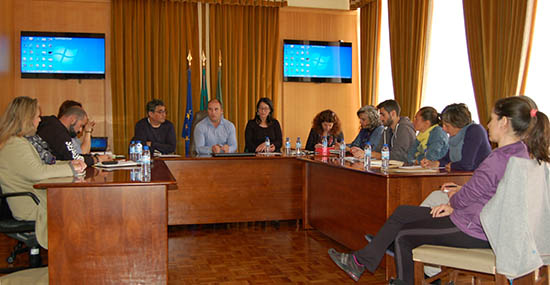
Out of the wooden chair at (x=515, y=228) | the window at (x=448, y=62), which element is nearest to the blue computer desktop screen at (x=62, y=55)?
the window at (x=448, y=62)

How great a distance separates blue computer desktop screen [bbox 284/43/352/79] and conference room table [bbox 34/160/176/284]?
15.9 feet

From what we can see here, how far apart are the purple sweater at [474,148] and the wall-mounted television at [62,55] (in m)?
5.14

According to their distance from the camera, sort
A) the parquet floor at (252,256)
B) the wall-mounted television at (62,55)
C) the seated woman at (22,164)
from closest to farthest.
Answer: the seated woman at (22,164) → the parquet floor at (252,256) → the wall-mounted television at (62,55)

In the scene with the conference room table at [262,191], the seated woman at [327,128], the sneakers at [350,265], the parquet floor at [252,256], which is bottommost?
the parquet floor at [252,256]

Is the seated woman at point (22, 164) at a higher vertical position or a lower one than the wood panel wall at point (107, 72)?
lower

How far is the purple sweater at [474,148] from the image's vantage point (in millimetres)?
3475

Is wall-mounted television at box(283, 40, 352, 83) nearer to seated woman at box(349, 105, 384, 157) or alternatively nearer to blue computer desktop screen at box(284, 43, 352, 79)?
blue computer desktop screen at box(284, 43, 352, 79)

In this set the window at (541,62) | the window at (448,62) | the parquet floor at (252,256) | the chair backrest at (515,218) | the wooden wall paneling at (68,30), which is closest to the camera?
the chair backrest at (515,218)

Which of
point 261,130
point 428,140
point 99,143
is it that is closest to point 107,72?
point 99,143

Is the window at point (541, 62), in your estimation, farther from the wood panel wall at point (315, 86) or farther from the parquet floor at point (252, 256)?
the wood panel wall at point (315, 86)

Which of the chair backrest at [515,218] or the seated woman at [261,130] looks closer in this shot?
the chair backrest at [515,218]

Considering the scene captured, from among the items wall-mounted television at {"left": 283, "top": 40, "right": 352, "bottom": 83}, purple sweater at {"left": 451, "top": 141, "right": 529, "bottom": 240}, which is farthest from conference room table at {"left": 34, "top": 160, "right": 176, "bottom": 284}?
wall-mounted television at {"left": 283, "top": 40, "right": 352, "bottom": 83}

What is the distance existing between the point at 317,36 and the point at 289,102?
1.15 metres

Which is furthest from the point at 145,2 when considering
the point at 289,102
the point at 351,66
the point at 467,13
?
the point at 467,13
